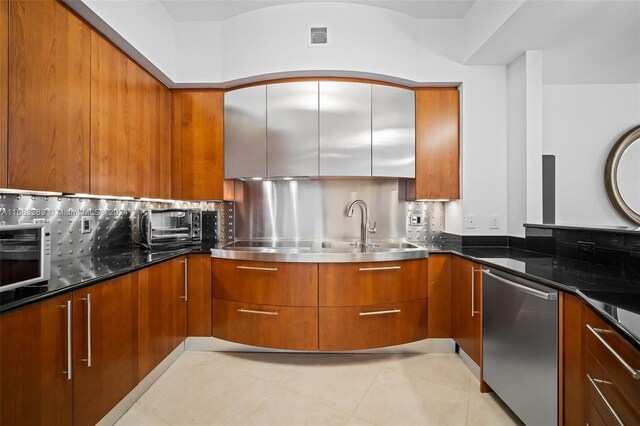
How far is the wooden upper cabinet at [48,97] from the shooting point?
1381mm

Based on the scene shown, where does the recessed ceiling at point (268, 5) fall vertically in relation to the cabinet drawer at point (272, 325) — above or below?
above

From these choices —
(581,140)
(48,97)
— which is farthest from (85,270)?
(581,140)

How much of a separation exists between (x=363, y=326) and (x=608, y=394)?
4.73 ft

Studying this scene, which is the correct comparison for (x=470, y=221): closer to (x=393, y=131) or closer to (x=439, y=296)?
(x=439, y=296)

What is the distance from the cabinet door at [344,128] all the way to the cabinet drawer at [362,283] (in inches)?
31.9

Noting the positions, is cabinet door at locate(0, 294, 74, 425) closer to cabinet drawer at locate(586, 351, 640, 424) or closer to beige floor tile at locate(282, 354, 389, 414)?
beige floor tile at locate(282, 354, 389, 414)

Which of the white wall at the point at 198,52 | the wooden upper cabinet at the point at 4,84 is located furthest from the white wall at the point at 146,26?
the wooden upper cabinet at the point at 4,84

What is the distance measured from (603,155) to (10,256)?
4.35 meters

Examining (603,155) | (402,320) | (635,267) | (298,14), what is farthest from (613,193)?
(298,14)

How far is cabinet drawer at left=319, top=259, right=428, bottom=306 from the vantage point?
2.29 meters

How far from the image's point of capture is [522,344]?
5.17 ft

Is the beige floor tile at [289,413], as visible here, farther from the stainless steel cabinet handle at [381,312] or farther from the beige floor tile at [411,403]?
the stainless steel cabinet handle at [381,312]

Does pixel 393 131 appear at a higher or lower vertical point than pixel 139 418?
higher

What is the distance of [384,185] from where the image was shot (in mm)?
2990
